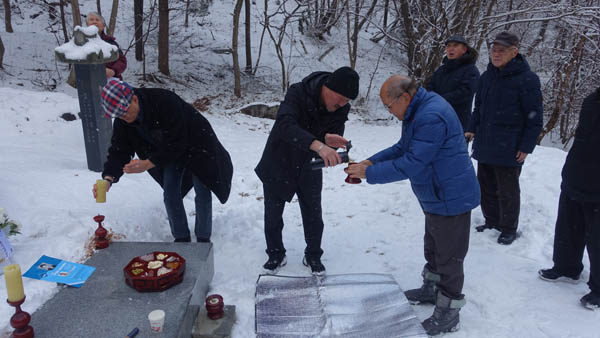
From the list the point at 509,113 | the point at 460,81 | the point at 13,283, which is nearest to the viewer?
the point at 13,283

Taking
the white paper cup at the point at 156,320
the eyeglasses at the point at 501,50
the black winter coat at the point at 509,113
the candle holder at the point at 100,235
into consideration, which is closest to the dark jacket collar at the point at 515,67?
the black winter coat at the point at 509,113

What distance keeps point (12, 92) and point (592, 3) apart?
1250 centimetres

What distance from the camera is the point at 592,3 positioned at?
933 cm

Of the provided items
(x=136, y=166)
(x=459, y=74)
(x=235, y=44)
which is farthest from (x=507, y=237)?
(x=235, y=44)

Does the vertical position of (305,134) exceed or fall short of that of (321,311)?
it exceeds it

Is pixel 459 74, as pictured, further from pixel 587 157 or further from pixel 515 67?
pixel 587 157

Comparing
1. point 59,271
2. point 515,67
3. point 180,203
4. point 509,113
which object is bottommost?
point 59,271

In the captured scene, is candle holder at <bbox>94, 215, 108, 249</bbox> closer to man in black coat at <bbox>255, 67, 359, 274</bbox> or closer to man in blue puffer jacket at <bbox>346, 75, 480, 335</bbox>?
man in black coat at <bbox>255, 67, 359, 274</bbox>

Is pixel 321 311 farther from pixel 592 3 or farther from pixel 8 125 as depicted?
pixel 592 3

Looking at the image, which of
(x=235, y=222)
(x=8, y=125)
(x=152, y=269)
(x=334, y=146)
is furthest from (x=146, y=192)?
(x=8, y=125)

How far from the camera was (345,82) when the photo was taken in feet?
8.60

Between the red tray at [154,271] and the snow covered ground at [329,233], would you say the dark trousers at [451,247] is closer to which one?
the snow covered ground at [329,233]

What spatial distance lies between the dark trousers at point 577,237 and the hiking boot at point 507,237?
596 mm

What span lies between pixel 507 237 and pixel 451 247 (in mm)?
1594
